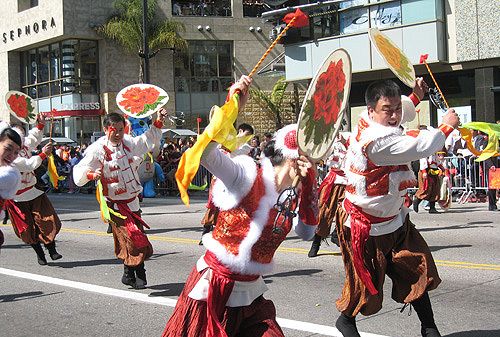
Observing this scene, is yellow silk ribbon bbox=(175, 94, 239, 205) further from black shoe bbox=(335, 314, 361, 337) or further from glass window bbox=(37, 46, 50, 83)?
glass window bbox=(37, 46, 50, 83)

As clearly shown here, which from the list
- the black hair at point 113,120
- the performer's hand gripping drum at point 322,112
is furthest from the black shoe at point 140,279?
the performer's hand gripping drum at point 322,112

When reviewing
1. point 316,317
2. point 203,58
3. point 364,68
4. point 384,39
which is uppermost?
point 203,58

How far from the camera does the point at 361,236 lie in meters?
5.20

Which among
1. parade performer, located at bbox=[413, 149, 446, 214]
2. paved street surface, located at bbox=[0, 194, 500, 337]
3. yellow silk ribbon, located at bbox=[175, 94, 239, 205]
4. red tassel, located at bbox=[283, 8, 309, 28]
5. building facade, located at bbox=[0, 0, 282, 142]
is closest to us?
yellow silk ribbon, located at bbox=[175, 94, 239, 205]

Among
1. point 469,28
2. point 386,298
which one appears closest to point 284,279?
point 386,298

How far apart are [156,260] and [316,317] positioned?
387 centimetres

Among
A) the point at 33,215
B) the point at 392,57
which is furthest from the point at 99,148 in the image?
the point at 392,57

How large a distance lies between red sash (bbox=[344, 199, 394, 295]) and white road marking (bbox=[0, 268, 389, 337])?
769 mm

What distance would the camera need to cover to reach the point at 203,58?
123 feet

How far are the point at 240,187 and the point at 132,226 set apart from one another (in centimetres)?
408

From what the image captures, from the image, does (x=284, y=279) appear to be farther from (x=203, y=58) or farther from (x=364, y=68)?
(x=203, y=58)

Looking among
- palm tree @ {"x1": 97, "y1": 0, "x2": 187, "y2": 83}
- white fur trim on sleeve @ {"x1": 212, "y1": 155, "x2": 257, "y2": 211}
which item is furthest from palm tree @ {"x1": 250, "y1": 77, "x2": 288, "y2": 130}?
white fur trim on sleeve @ {"x1": 212, "y1": 155, "x2": 257, "y2": 211}

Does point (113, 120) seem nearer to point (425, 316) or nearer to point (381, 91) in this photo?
point (381, 91)

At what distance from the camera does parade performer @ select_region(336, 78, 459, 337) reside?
5090 mm
